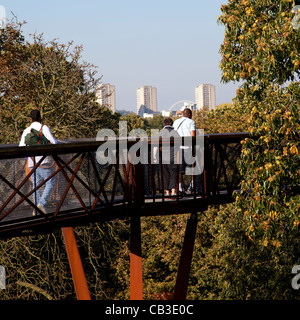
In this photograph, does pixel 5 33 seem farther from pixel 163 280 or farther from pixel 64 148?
pixel 64 148

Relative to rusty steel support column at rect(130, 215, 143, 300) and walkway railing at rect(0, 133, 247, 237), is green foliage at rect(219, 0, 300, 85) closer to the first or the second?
walkway railing at rect(0, 133, 247, 237)

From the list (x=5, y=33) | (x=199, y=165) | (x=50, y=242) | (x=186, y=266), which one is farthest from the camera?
(x=5, y=33)

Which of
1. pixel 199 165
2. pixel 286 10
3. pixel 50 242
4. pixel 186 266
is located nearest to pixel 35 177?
pixel 199 165

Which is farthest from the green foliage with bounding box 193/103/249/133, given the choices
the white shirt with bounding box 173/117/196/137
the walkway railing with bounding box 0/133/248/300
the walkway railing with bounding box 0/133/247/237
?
the white shirt with bounding box 173/117/196/137

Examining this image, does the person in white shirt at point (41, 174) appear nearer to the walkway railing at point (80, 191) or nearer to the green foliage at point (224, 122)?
the walkway railing at point (80, 191)

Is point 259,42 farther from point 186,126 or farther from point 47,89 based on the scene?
point 47,89

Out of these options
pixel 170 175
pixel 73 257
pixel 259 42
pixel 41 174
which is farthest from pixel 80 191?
pixel 259 42

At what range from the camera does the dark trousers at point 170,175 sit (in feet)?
34.2

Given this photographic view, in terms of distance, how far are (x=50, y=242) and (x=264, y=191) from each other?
1266 centimetres

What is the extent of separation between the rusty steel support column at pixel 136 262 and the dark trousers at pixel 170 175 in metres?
0.95

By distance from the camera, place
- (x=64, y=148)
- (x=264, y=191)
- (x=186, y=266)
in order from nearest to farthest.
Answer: (x=64, y=148) → (x=264, y=191) → (x=186, y=266)

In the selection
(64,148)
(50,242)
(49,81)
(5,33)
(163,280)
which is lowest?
(163,280)

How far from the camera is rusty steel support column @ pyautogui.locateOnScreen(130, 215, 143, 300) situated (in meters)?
10.9

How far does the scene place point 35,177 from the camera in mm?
8711
